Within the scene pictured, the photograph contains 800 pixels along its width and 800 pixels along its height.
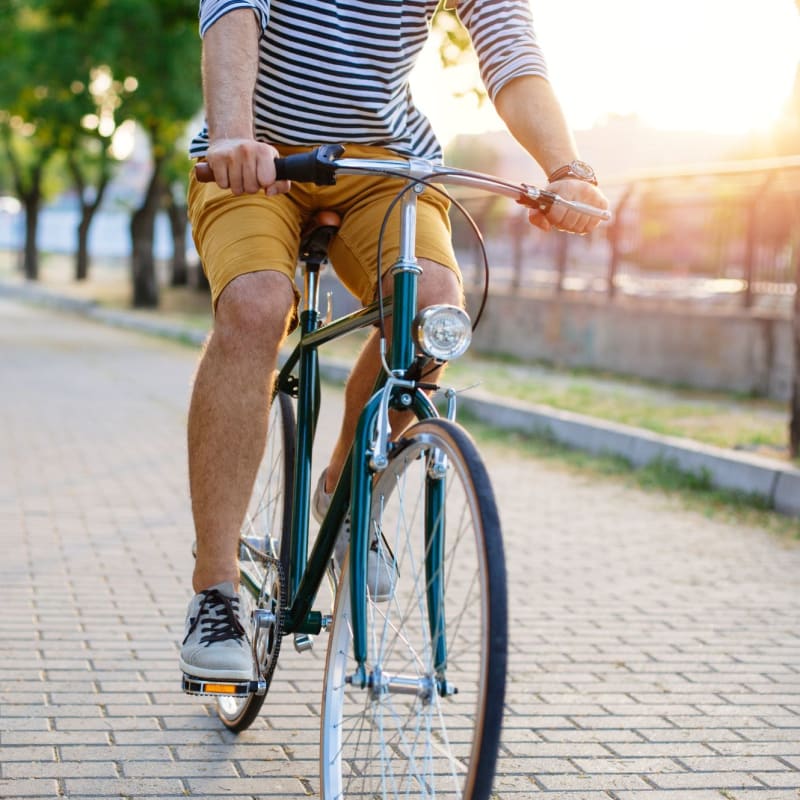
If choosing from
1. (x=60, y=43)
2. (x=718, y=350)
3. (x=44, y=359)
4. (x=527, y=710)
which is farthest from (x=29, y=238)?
(x=527, y=710)

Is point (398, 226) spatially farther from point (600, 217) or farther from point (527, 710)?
point (527, 710)

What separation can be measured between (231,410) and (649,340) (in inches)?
418

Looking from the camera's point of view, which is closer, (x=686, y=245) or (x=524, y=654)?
(x=524, y=654)

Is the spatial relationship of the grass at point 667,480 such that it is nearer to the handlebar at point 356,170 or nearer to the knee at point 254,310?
the knee at point 254,310

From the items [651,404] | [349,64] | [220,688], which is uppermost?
[349,64]

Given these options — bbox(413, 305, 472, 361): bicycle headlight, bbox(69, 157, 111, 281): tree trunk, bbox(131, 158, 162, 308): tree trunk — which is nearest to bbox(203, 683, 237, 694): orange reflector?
bbox(413, 305, 472, 361): bicycle headlight

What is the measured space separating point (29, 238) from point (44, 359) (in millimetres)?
28750

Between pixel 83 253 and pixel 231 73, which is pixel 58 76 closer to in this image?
pixel 83 253

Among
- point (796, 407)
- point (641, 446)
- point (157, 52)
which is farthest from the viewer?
point (157, 52)

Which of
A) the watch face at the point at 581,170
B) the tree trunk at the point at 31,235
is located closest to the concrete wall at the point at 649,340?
the watch face at the point at 581,170

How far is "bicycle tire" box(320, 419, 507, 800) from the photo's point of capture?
233cm

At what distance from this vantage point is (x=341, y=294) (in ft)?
68.2

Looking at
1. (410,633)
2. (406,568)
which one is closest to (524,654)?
(406,568)

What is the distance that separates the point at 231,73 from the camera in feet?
9.77
